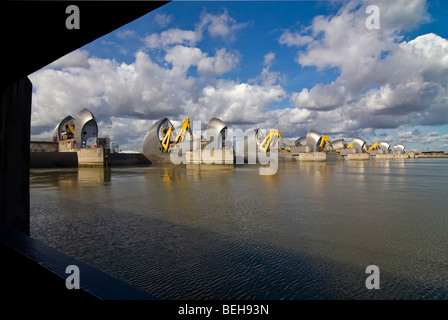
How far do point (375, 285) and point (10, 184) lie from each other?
501 centimetres

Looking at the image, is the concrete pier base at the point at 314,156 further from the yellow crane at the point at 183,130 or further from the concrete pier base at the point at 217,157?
the concrete pier base at the point at 217,157

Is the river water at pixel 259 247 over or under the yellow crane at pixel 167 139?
under

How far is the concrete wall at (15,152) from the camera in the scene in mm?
3279

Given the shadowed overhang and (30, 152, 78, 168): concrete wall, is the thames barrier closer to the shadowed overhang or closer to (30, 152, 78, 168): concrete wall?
(30, 152, 78, 168): concrete wall

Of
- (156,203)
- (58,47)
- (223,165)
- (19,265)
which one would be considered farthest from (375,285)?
(223,165)

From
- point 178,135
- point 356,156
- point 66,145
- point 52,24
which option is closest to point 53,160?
point 66,145

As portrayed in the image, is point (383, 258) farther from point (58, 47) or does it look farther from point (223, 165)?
point (223, 165)

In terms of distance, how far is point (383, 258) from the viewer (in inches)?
149

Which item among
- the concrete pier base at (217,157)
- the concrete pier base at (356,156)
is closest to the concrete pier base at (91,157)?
the concrete pier base at (217,157)

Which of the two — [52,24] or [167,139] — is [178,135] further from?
[52,24]

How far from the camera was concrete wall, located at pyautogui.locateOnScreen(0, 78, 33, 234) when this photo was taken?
129 inches

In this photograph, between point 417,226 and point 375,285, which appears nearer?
point 375,285

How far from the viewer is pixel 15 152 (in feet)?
11.3

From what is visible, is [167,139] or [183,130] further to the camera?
[167,139]
